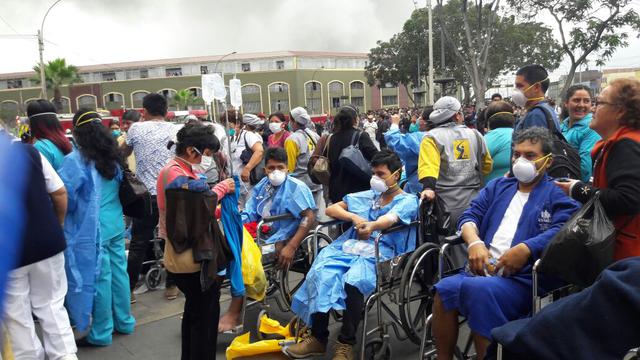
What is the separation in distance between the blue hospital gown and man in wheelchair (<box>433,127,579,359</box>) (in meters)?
0.53

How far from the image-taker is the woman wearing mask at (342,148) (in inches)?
188

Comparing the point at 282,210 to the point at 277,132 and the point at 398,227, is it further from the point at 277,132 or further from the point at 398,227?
the point at 277,132

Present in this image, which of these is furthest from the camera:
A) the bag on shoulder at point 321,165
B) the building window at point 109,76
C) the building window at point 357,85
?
the building window at point 357,85

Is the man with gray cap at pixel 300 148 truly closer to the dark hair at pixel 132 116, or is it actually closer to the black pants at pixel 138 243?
the black pants at pixel 138 243

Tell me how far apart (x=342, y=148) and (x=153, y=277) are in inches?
89.6

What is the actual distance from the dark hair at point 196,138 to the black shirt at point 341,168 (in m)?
1.77

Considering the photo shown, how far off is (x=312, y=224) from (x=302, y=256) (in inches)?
12.0

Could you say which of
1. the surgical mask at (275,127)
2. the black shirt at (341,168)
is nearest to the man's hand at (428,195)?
the black shirt at (341,168)

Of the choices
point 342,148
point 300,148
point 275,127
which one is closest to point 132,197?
point 342,148

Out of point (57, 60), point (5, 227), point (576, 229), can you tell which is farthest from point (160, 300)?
point (57, 60)

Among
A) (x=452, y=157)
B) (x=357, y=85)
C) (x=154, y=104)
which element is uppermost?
(x=357, y=85)

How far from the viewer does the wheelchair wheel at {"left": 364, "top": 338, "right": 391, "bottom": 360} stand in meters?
3.40

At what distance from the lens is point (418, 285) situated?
383cm

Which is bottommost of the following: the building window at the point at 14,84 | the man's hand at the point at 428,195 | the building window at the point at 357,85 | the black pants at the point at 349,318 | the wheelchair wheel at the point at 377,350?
the wheelchair wheel at the point at 377,350
